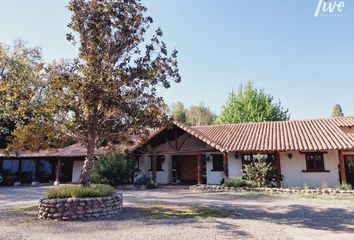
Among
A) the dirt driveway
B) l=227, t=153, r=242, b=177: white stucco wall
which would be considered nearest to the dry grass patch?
the dirt driveway

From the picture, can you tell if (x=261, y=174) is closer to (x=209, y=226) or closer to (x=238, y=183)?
(x=238, y=183)

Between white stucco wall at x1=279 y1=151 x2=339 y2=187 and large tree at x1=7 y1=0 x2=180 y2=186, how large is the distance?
404 inches

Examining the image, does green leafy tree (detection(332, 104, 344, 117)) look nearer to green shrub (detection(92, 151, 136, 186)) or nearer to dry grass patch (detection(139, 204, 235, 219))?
green shrub (detection(92, 151, 136, 186))

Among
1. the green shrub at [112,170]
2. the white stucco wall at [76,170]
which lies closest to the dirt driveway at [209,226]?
the green shrub at [112,170]

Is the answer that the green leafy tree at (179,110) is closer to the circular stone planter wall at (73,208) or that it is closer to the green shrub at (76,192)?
the green shrub at (76,192)

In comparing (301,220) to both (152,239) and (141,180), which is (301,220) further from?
(141,180)

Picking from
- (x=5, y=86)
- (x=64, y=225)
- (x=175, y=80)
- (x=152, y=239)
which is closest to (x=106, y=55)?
(x=175, y=80)

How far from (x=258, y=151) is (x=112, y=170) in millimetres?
10332

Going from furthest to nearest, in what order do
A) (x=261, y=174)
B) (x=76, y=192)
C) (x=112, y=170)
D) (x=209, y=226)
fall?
(x=112, y=170)
(x=261, y=174)
(x=76, y=192)
(x=209, y=226)

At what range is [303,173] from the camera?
17922mm

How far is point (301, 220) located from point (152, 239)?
509 cm

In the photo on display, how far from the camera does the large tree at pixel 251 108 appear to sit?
3866cm

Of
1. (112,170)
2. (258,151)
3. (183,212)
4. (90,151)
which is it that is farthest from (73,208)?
(258,151)

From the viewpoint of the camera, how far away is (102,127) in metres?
12.5
